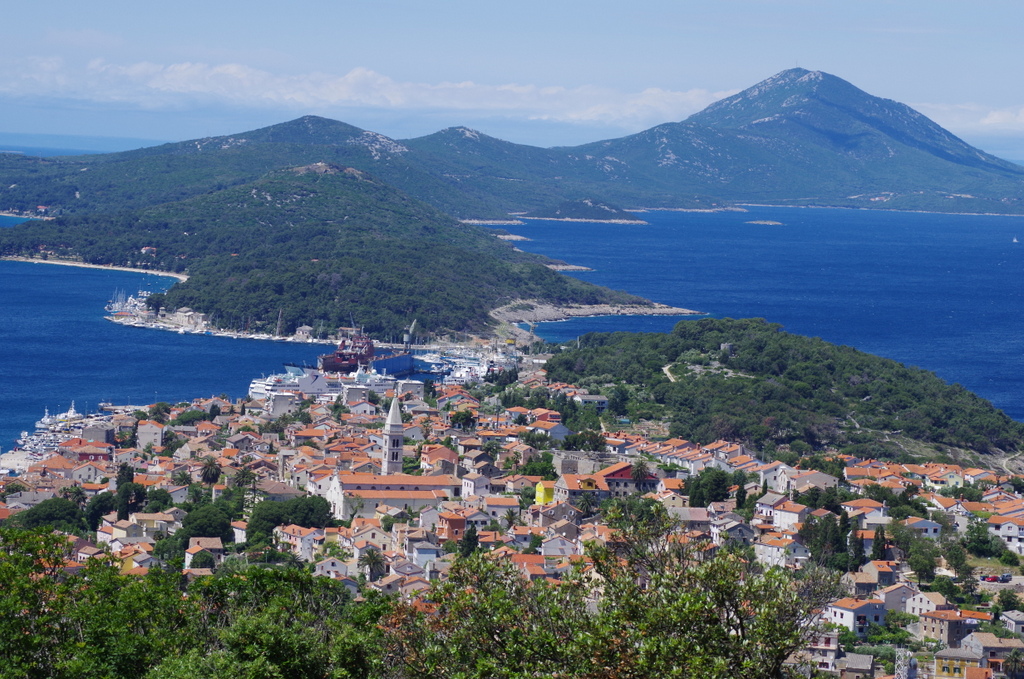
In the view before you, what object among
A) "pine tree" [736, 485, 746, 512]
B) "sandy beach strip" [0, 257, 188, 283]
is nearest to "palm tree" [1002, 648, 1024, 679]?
"pine tree" [736, 485, 746, 512]

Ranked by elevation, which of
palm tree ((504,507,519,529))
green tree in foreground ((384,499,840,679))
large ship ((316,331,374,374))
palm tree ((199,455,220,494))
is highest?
green tree in foreground ((384,499,840,679))

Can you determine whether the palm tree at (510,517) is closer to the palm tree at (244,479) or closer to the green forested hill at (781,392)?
the palm tree at (244,479)

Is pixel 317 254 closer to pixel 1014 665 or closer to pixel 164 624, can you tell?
pixel 1014 665

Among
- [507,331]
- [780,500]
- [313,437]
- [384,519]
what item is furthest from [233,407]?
[507,331]

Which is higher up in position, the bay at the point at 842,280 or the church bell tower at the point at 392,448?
the church bell tower at the point at 392,448

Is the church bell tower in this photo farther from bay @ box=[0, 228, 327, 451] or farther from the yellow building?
bay @ box=[0, 228, 327, 451]

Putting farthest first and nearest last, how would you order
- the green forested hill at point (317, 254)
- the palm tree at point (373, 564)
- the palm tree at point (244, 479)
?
the green forested hill at point (317, 254) → the palm tree at point (244, 479) → the palm tree at point (373, 564)

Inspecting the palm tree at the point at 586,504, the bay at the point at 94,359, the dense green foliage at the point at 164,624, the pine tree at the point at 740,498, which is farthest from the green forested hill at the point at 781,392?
the dense green foliage at the point at 164,624
